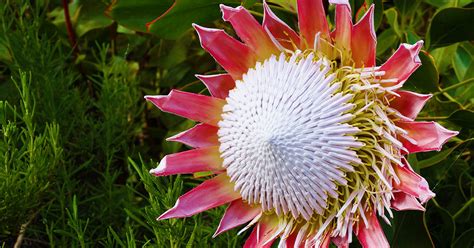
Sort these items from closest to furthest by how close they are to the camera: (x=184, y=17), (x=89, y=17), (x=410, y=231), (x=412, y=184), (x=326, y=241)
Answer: (x=412, y=184) < (x=326, y=241) < (x=410, y=231) < (x=184, y=17) < (x=89, y=17)

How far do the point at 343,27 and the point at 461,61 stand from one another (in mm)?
534

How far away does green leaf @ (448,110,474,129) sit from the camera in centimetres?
137

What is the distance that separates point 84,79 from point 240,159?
0.86 m

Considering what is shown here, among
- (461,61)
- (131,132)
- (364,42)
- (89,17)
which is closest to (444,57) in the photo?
(461,61)

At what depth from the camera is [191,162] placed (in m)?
1.30

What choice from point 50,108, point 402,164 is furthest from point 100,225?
point 402,164

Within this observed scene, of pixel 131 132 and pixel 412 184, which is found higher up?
pixel 412 184

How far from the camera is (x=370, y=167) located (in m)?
1.23

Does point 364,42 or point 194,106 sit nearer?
point 364,42

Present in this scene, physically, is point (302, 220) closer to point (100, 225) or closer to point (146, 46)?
point (100, 225)

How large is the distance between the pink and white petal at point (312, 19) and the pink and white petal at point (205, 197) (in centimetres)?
32

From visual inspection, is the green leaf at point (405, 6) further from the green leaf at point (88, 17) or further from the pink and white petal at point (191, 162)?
the green leaf at point (88, 17)

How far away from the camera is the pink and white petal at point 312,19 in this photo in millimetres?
1223

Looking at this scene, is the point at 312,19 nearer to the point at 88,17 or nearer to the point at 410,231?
the point at 410,231
